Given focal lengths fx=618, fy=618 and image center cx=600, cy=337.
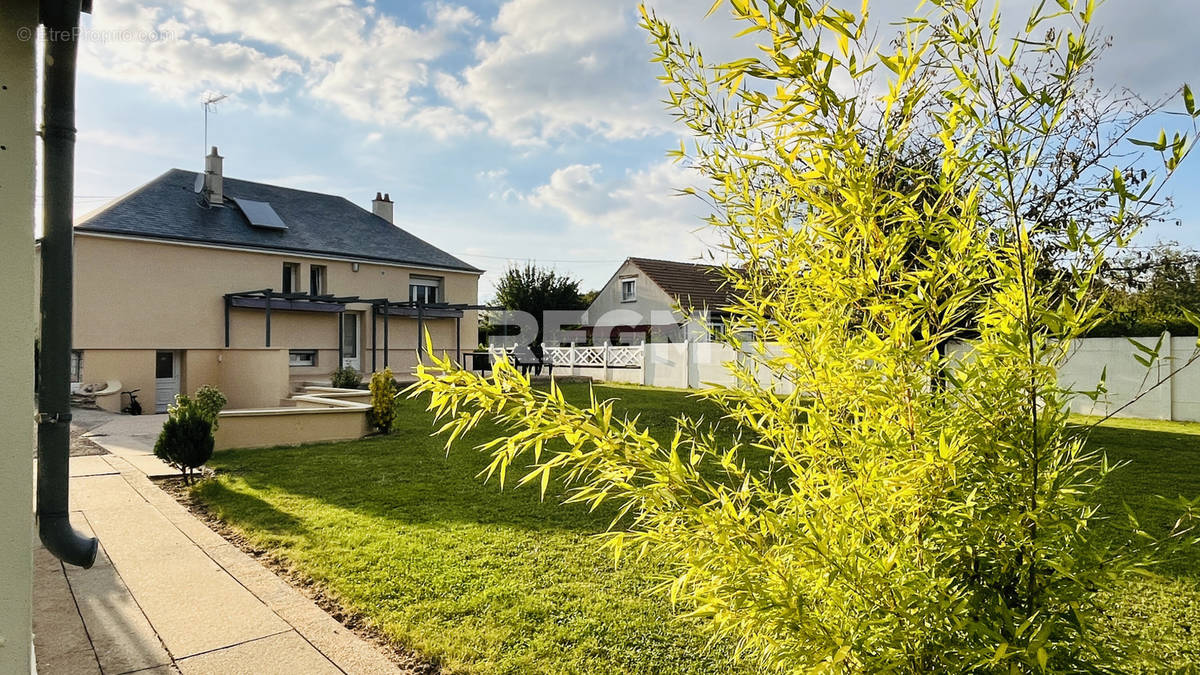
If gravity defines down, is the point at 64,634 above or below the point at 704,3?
below

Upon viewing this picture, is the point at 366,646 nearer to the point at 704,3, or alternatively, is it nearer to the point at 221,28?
the point at 704,3

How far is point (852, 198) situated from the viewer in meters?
1.62

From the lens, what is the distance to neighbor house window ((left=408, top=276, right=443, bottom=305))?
78.1 ft

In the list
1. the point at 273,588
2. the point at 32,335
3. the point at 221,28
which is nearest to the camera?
the point at 32,335

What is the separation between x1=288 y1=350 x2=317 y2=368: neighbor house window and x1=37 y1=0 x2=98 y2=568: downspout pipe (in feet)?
64.7

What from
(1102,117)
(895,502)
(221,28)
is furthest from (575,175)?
(895,502)

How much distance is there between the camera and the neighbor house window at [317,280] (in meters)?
20.9

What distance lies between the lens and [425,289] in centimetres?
2442

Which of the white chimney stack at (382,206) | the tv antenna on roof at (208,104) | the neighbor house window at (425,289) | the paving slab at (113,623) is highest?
the tv antenna on roof at (208,104)

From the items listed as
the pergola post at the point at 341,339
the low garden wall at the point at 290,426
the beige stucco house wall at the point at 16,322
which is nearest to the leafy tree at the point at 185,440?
the low garden wall at the point at 290,426

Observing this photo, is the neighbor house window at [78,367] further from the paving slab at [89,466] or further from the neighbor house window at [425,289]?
the neighbor house window at [425,289]

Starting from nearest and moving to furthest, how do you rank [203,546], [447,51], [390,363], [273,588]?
[273,588] < [203,546] < [447,51] < [390,363]

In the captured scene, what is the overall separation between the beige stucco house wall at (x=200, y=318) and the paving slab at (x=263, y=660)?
10460 millimetres

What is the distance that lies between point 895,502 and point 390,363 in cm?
2285
